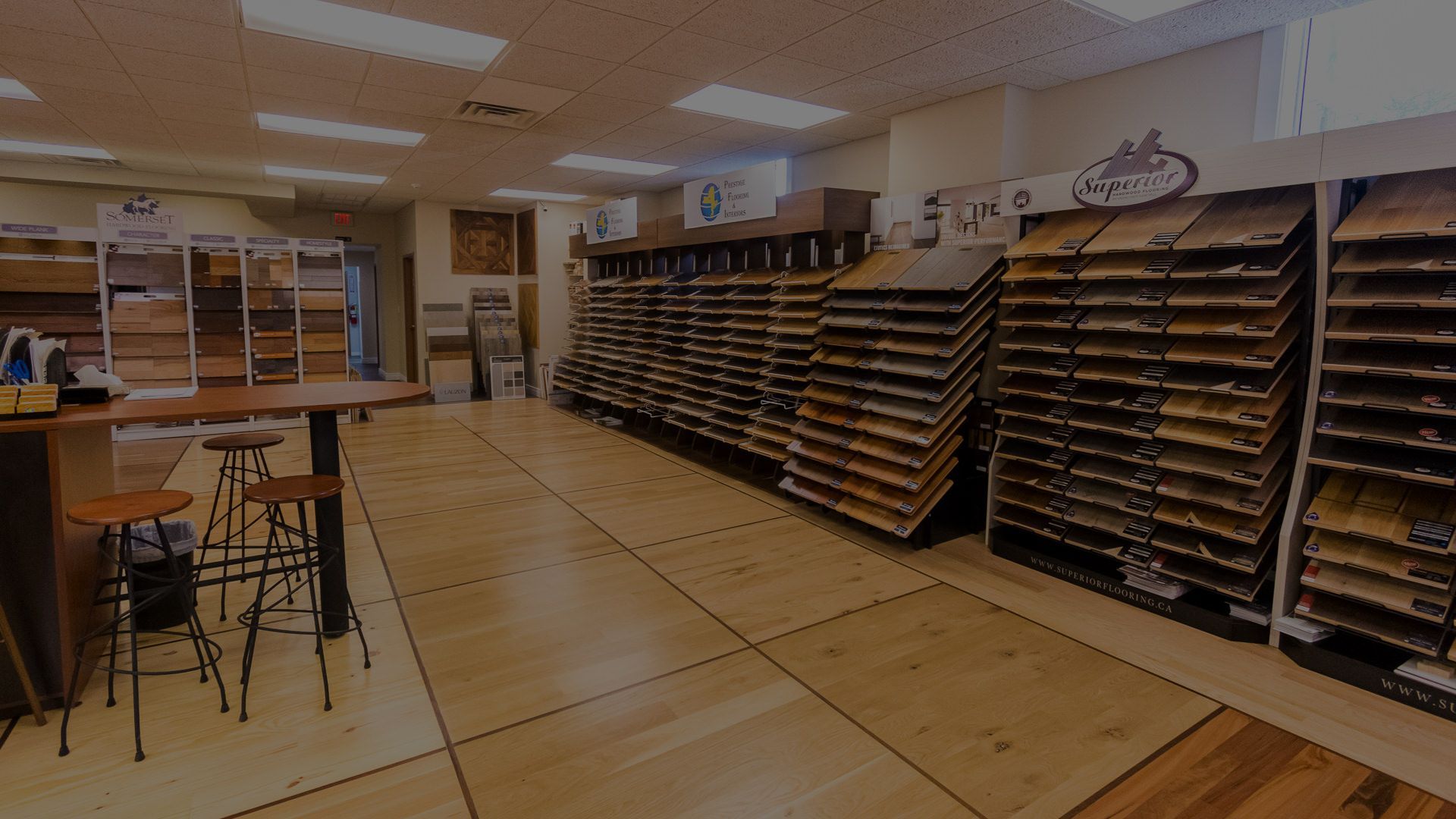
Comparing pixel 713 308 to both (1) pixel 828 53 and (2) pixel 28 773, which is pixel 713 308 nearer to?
(1) pixel 828 53

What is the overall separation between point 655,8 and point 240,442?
9.86 ft

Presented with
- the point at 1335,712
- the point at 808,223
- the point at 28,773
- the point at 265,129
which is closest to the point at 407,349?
the point at 265,129

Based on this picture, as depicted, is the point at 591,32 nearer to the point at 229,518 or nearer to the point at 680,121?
the point at 680,121

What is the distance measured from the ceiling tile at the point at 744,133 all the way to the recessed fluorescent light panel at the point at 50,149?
254 inches

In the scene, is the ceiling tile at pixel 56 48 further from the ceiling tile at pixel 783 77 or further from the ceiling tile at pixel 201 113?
the ceiling tile at pixel 783 77

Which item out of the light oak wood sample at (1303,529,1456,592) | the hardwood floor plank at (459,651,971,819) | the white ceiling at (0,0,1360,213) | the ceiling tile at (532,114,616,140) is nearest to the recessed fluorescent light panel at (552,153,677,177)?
the white ceiling at (0,0,1360,213)

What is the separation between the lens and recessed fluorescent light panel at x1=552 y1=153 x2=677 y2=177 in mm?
7582

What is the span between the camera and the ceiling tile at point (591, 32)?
3762 millimetres

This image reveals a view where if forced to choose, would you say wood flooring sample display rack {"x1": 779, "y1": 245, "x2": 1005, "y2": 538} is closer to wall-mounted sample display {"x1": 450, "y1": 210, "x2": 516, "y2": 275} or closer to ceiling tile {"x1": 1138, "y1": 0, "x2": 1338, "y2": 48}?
ceiling tile {"x1": 1138, "y1": 0, "x2": 1338, "y2": 48}

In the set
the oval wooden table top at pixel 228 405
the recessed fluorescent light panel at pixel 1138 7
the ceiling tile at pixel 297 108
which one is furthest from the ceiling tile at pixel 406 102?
the recessed fluorescent light panel at pixel 1138 7

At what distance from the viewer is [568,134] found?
6488 mm

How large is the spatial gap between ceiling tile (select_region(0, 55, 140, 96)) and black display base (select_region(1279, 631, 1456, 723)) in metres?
7.45

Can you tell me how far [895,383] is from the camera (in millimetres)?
4559

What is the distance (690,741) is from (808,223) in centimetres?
368
